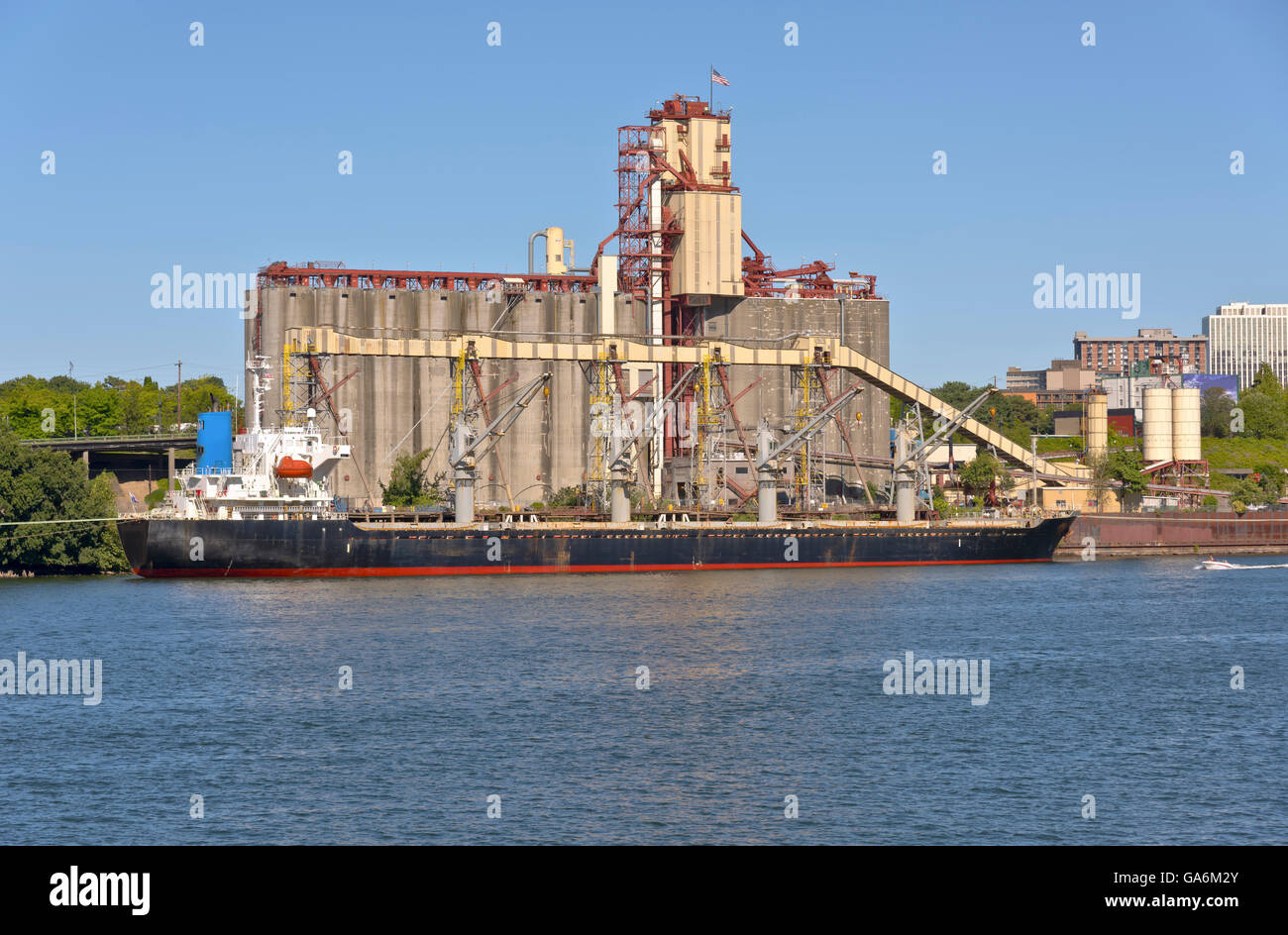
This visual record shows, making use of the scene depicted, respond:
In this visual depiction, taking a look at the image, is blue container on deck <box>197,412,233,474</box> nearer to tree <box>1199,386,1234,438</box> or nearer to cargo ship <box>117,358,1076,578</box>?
cargo ship <box>117,358,1076,578</box>

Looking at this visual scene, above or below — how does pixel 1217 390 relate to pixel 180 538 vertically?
above

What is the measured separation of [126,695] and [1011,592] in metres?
43.1

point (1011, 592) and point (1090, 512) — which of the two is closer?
point (1011, 592)

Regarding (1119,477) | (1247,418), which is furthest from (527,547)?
(1247,418)

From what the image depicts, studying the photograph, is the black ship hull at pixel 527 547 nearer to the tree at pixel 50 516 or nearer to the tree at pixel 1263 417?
the tree at pixel 50 516

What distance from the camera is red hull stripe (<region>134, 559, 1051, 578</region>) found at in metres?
71.8

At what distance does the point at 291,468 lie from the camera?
74.8m

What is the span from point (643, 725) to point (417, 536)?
43.9 meters

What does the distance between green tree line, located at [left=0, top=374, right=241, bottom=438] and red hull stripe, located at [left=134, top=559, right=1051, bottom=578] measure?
3324 cm

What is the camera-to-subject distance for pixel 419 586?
226 feet

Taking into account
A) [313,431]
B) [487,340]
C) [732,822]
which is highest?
[487,340]

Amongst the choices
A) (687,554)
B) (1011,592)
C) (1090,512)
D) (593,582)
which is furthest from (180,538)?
(1090,512)

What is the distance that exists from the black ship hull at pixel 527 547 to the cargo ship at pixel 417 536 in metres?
0.06

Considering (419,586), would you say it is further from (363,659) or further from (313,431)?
(363,659)
